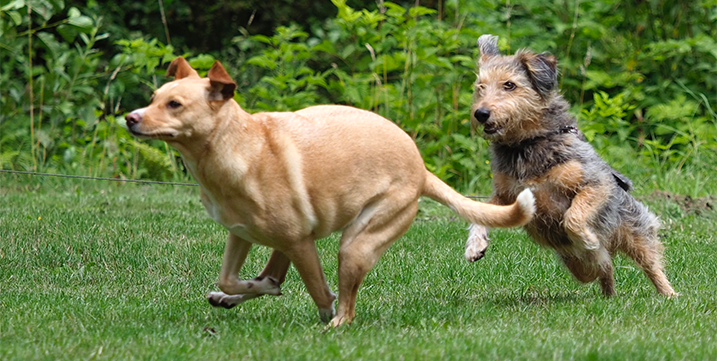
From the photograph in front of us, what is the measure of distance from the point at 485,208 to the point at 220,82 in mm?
1628

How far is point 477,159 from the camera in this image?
413 inches

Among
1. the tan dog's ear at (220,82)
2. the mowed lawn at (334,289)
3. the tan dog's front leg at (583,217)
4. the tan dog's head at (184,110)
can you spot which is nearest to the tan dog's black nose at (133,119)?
the tan dog's head at (184,110)

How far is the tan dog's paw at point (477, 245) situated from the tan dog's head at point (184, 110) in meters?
1.98

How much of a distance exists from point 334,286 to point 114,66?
21.2 feet

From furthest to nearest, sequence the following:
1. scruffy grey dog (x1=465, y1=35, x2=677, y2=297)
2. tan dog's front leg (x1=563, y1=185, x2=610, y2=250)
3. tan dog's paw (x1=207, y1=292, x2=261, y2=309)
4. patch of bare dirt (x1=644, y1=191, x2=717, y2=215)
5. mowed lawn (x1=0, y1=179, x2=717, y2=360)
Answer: patch of bare dirt (x1=644, y1=191, x2=717, y2=215)
scruffy grey dog (x1=465, y1=35, x2=677, y2=297)
tan dog's front leg (x1=563, y1=185, x2=610, y2=250)
tan dog's paw (x1=207, y1=292, x2=261, y2=309)
mowed lawn (x1=0, y1=179, x2=717, y2=360)

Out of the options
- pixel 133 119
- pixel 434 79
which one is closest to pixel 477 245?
pixel 133 119

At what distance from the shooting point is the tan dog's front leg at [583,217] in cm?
540

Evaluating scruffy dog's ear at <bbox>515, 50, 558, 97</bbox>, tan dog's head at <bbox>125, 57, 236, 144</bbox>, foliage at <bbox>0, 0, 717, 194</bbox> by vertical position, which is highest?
tan dog's head at <bbox>125, 57, 236, 144</bbox>

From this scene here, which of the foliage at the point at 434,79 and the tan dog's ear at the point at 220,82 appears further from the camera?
the foliage at the point at 434,79

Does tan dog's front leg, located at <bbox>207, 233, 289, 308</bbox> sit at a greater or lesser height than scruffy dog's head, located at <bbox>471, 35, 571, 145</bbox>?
lesser

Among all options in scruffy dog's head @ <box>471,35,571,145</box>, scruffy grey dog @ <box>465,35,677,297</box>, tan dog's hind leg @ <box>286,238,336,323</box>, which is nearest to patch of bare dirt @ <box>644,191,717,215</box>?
scruffy grey dog @ <box>465,35,677,297</box>

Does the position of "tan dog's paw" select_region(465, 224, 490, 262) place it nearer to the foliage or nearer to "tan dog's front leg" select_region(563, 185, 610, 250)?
"tan dog's front leg" select_region(563, 185, 610, 250)

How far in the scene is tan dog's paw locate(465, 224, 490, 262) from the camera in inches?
213

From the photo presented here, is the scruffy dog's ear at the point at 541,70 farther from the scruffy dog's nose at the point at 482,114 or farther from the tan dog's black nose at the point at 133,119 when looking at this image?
the tan dog's black nose at the point at 133,119
